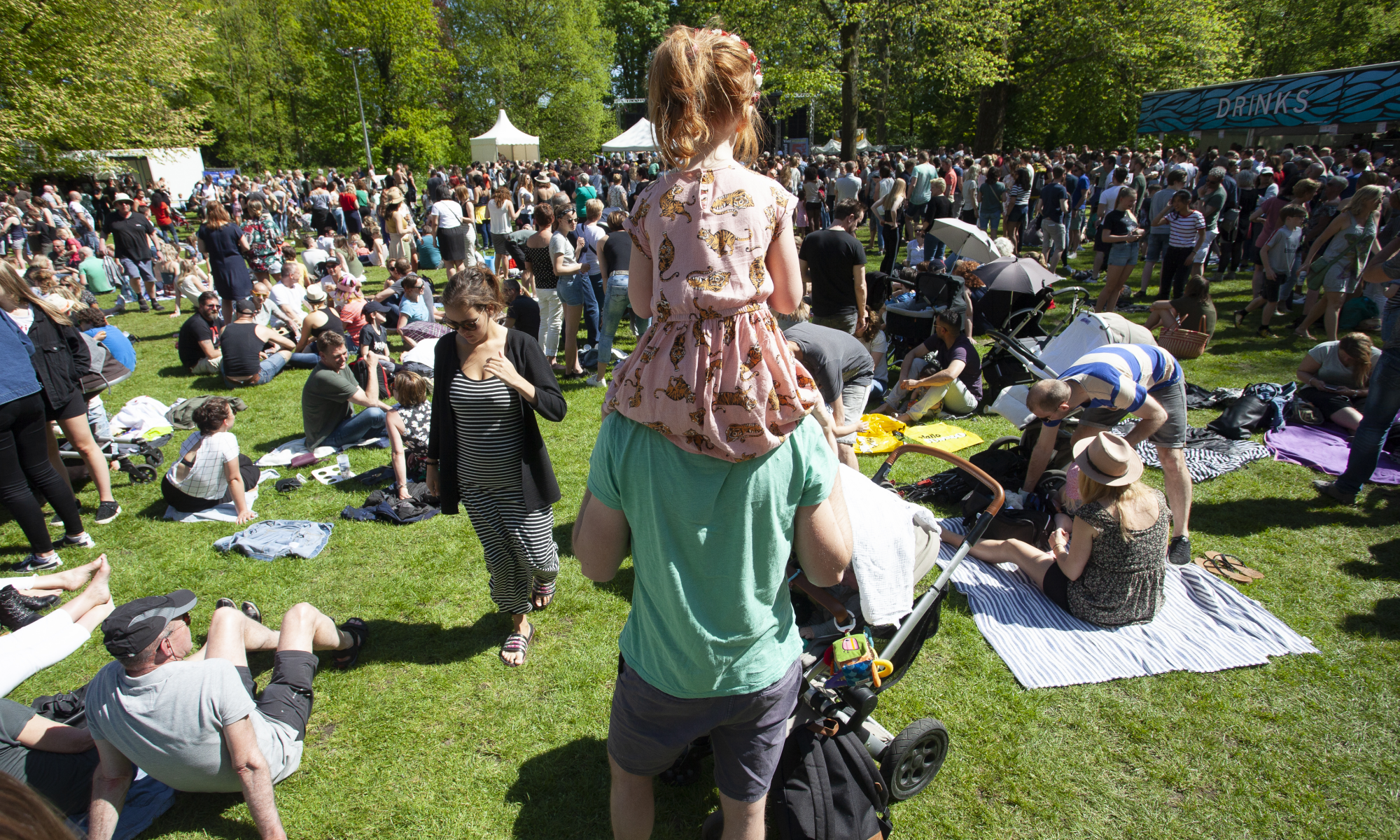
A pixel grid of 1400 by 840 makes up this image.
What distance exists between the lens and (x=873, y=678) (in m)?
2.79

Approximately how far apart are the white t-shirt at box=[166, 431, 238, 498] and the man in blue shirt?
20.2 ft

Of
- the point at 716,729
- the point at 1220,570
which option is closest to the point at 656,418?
the point at 716,729

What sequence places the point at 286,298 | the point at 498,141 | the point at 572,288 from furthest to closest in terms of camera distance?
the point at 498,141
the point at 286,298
the point at 572,288

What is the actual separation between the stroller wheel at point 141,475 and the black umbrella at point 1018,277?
29.6 ft

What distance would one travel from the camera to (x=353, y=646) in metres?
4.09

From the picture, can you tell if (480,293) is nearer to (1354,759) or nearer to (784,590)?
(784,590)

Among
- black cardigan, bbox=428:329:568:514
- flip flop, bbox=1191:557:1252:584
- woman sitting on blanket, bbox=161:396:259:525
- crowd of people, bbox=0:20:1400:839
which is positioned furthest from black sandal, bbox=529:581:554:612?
flip flop, bbox=1191:557:1252:584

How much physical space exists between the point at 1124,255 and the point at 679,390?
10929mm

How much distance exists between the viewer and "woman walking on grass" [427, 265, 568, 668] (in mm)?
3490

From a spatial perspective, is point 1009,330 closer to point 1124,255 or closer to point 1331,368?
point 1331,368

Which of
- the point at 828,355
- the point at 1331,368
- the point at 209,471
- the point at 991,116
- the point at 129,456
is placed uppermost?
the point at 991,116

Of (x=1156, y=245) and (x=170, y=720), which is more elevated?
(x=1156, y=245)

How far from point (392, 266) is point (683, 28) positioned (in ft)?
32.7

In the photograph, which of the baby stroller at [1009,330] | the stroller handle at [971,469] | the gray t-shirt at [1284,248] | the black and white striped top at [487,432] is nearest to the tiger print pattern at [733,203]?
the stroller handle at [971,469]
